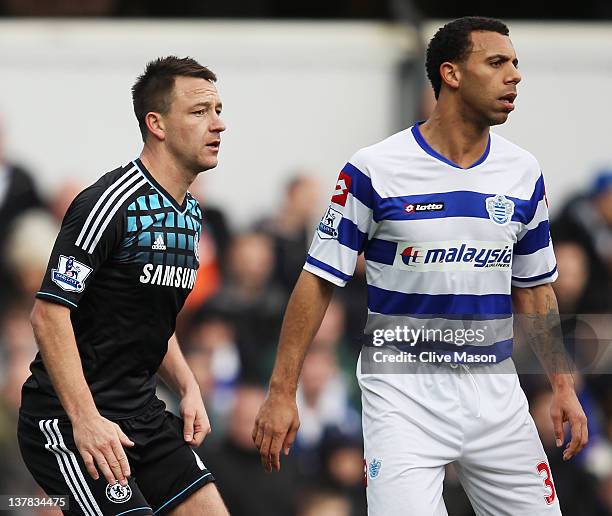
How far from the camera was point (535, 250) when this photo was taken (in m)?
4.86

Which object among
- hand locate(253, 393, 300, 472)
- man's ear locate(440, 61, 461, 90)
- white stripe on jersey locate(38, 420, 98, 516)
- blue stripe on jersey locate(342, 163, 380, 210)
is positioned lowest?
white stripe on jersey locate(38, 420, 98, 516)

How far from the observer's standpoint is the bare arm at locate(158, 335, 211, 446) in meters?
4.73

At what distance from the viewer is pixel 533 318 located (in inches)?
194

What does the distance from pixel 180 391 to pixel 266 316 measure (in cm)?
322

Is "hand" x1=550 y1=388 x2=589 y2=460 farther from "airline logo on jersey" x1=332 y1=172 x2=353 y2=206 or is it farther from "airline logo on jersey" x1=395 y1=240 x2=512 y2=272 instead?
"airline logo on jersey" x1=332 y1=172 x2=353 y2=206

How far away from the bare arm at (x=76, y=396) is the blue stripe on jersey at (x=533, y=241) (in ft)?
5.16

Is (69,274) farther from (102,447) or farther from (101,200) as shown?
(102,447)

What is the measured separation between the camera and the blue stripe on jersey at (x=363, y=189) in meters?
4.65

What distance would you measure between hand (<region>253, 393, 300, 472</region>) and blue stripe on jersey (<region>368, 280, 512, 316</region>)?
47 centimetres

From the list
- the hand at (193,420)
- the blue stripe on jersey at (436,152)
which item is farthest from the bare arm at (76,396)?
the blue stripe on jersey at (436,152)

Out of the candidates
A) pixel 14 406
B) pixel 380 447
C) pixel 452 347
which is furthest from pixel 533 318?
pixel 14 406

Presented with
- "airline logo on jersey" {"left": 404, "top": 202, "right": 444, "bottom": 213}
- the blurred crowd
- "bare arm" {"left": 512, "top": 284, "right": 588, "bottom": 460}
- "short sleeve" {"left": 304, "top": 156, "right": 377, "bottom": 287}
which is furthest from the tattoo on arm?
the blurred crowd

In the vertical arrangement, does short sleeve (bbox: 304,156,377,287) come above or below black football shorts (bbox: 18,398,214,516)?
above

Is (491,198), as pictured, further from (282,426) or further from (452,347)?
(282,426)
